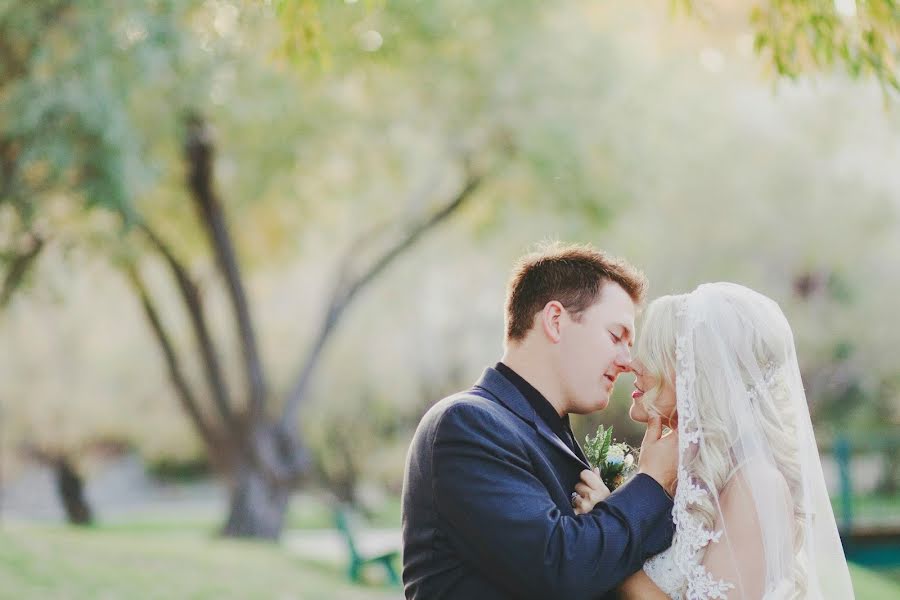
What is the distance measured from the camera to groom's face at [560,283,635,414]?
3.14 metres

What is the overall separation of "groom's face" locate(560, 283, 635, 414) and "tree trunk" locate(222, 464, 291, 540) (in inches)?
544

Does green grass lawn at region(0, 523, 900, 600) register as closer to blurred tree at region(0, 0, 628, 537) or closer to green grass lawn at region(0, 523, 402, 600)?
green grass lawn at region(0, 523, 402, 600)

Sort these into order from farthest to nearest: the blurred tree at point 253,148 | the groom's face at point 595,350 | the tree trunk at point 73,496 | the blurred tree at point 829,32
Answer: the tree trunk at point 73,496 → the blurred tree at point 253,148 → the blurred tree at point 829,32 → the groom's face at point 595,350

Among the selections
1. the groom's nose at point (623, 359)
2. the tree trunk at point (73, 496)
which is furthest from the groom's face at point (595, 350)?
the tree trunk at point (73, 496)

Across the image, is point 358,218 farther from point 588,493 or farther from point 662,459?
point 588,493

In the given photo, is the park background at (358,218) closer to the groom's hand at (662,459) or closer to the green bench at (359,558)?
the green bench at (359,558)

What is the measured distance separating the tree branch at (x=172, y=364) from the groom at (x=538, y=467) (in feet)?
42.0

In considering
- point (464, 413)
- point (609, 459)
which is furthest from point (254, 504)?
point (464, 413)

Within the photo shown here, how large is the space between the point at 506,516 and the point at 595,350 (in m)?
0.60

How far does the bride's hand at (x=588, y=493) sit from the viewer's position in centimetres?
304

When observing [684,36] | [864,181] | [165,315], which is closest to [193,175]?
[684,36]

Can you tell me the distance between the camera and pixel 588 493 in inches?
122

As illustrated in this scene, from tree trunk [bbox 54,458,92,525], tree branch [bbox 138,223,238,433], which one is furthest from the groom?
tree trunk [bbox 54,458,92,525]

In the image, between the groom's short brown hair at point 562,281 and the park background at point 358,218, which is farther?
the park background at point 358,218
